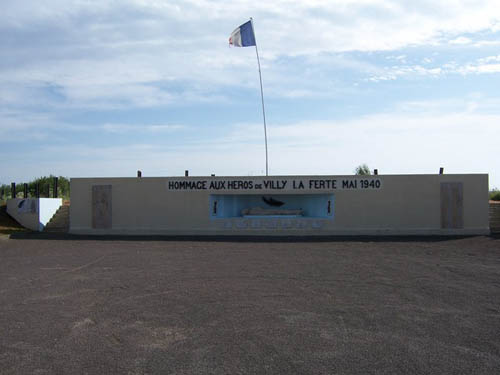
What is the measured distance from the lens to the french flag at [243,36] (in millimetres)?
24594

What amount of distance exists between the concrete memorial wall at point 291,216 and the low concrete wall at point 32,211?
220 cm

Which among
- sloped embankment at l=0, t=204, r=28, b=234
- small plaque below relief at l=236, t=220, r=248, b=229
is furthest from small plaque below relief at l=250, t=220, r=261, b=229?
sloped embankment at l=0, t=204, r=28, b=234

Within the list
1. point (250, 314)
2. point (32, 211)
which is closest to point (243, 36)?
point (32, 211)

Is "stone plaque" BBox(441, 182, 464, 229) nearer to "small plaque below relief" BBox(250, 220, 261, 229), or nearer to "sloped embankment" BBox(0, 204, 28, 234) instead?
"small plaque below relief" BBox(250, 220, 261, 229)

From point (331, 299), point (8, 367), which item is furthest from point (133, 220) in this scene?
point (8, 367)

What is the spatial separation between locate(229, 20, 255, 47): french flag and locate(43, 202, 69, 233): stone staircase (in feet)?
38.5

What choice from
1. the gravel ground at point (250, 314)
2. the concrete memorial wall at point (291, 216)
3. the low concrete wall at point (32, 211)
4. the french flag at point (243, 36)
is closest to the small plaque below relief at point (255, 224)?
the concrete memorial wall at point (291, 216)

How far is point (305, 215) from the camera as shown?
78.2 feet

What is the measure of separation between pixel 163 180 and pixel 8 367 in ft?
55.2

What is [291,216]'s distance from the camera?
74.6 feet

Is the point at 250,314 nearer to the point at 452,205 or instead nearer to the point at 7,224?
the point at 452,205

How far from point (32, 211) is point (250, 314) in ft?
62.0

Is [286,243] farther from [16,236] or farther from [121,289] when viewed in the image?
[16,236]

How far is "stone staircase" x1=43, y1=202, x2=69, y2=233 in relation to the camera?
23.4 meters
